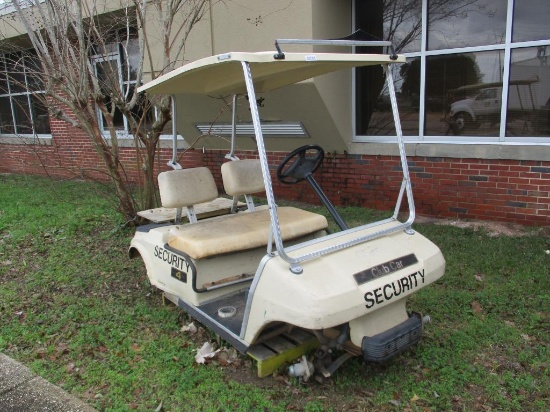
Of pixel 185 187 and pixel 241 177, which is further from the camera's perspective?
pixel 241 177

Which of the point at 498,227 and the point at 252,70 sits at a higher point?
the point at 252,70

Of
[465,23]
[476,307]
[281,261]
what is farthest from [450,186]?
[281,261]

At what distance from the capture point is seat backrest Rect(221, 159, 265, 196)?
376cm

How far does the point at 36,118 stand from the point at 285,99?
859cm

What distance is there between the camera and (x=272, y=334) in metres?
2.90

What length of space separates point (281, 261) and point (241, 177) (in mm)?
1425

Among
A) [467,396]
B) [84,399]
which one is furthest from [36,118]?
[467,396]

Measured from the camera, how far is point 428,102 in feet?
19.3

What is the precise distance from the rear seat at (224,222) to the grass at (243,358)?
744mm

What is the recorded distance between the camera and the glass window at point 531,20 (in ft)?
16.4

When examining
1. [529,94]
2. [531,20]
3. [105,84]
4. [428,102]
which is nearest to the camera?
[531,20]

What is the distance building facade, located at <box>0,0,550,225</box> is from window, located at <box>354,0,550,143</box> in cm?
1

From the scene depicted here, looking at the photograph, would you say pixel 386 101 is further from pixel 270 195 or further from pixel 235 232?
pixel 270 195

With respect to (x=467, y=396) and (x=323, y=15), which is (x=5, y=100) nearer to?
(x=323, y=15)
